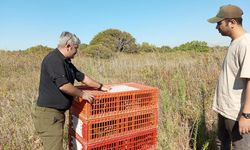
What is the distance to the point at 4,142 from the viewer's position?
3740 mm

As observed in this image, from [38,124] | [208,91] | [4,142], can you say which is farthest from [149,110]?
[208,91]

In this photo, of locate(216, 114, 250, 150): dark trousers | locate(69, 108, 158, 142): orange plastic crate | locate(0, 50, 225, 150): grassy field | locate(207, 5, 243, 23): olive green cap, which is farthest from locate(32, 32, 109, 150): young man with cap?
locate(216, 114, 250, 150): dark trousers

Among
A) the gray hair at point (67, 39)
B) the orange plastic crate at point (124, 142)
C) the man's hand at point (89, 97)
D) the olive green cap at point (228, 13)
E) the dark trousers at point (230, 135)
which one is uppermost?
the olive green cap at point (228, 13)

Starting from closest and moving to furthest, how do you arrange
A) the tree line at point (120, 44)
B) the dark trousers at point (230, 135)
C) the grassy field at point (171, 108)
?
the dark trousers at point (230, 135), the grassy field at point (171, 108), the tree line at point (120, 44)

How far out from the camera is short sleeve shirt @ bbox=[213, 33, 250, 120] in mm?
2303

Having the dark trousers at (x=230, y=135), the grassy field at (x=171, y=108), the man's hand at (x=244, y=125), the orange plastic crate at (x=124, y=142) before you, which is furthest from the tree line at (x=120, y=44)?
the man's hand at (x=244, y=125)

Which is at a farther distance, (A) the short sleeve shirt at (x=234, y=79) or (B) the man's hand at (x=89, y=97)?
(B) the man's hand at (x=89, y=97)

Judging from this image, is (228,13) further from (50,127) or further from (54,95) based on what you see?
(50,127)

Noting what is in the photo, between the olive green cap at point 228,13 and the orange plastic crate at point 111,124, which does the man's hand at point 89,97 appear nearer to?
the orange plastic crate at point 111,124

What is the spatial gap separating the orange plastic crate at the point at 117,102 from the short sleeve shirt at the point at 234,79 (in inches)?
33.0

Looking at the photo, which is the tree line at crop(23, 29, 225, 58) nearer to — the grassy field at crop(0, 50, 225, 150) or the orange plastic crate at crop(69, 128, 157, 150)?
the grassy field at crop(0, 50, 225, 150)

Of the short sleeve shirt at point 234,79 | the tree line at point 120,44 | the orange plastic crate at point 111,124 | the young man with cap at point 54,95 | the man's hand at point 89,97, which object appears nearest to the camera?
the short sleeve shirt at point 234,79

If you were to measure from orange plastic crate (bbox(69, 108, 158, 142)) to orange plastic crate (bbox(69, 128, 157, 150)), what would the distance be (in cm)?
5

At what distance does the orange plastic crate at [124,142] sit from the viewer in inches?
111
